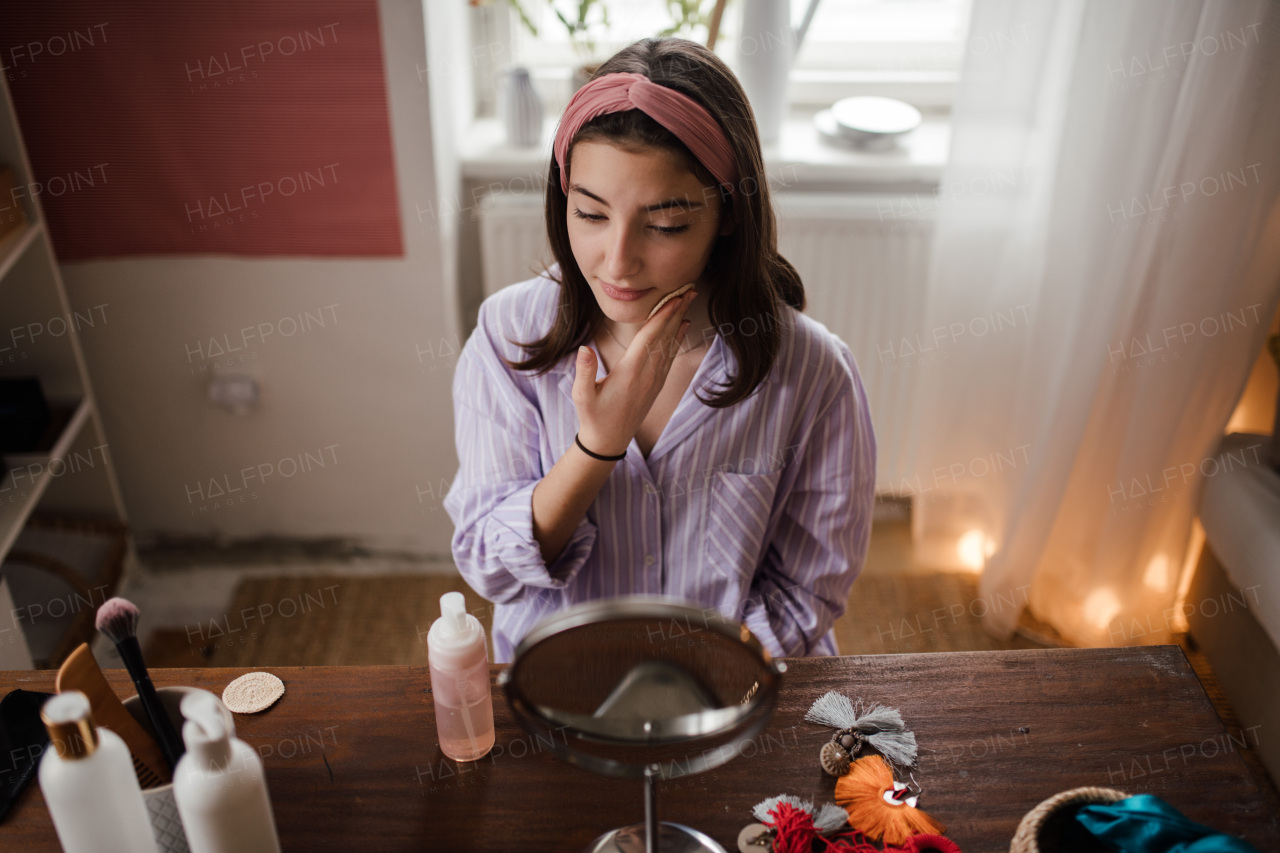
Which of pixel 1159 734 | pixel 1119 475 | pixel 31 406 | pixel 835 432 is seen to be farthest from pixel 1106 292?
pixel 31 406

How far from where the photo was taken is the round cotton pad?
99cm

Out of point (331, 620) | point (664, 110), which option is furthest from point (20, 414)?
point (664, 110)

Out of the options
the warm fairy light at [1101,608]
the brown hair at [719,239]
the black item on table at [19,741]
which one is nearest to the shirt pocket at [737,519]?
the brown hair at [719,239]

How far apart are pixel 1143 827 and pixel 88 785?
793 mm

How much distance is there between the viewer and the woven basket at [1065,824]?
77 cm

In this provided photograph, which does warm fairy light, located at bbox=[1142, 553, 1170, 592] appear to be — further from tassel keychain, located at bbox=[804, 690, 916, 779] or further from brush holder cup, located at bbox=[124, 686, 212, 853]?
brush holder cup, located at bbox=[124, 686, 212, 853]

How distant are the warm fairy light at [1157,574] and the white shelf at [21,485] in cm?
226

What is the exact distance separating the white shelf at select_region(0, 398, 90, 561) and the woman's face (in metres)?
1.31

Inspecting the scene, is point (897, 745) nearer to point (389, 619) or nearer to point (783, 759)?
point (783, 759)

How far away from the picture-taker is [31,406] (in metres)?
1.92

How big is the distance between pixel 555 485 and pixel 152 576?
168 centimetres

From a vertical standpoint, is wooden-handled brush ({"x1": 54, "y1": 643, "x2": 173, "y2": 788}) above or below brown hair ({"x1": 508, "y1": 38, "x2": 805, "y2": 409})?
below

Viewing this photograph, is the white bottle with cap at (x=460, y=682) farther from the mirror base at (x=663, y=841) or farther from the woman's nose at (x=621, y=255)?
the woman's nose at (x=621, y=255)

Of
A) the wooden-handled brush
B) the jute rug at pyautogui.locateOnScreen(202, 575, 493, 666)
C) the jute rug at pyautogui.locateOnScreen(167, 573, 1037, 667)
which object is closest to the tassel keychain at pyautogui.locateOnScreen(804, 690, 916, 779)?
the wooden-handled brush
